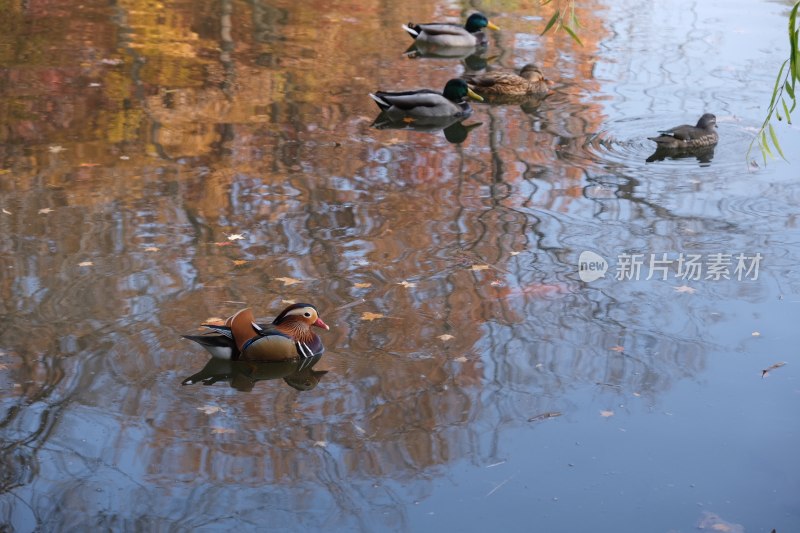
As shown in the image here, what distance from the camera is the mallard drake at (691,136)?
10539 millimetres

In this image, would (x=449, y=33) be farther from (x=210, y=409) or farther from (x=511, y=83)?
(x=210, y=409)

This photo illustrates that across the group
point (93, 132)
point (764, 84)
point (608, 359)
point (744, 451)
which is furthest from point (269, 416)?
Result: point (764, 84)

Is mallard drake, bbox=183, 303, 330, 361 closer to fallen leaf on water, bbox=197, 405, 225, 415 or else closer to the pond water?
the pond water

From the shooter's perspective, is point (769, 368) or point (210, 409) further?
point (769, 368)

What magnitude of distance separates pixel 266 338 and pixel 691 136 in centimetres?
596

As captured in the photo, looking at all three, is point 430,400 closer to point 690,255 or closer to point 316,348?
point 316,348

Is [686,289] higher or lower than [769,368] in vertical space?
higher

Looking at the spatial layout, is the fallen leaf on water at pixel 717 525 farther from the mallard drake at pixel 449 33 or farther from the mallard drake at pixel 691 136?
the mallard drake at pixel 449 33

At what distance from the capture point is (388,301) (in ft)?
23.8

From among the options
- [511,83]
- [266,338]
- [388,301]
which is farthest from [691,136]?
[266,338]

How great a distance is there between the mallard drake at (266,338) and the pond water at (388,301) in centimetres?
13

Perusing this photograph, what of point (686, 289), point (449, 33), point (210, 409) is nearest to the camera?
point (210, 409)

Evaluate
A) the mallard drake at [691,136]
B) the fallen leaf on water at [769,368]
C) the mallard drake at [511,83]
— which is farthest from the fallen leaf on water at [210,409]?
the mallard drake at [511,83]

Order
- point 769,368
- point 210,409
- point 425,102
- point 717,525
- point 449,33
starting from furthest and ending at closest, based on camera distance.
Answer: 1. point 449,33
2. point 425,102
3. point 769,368
4. point 210,409
5. point 717,525
